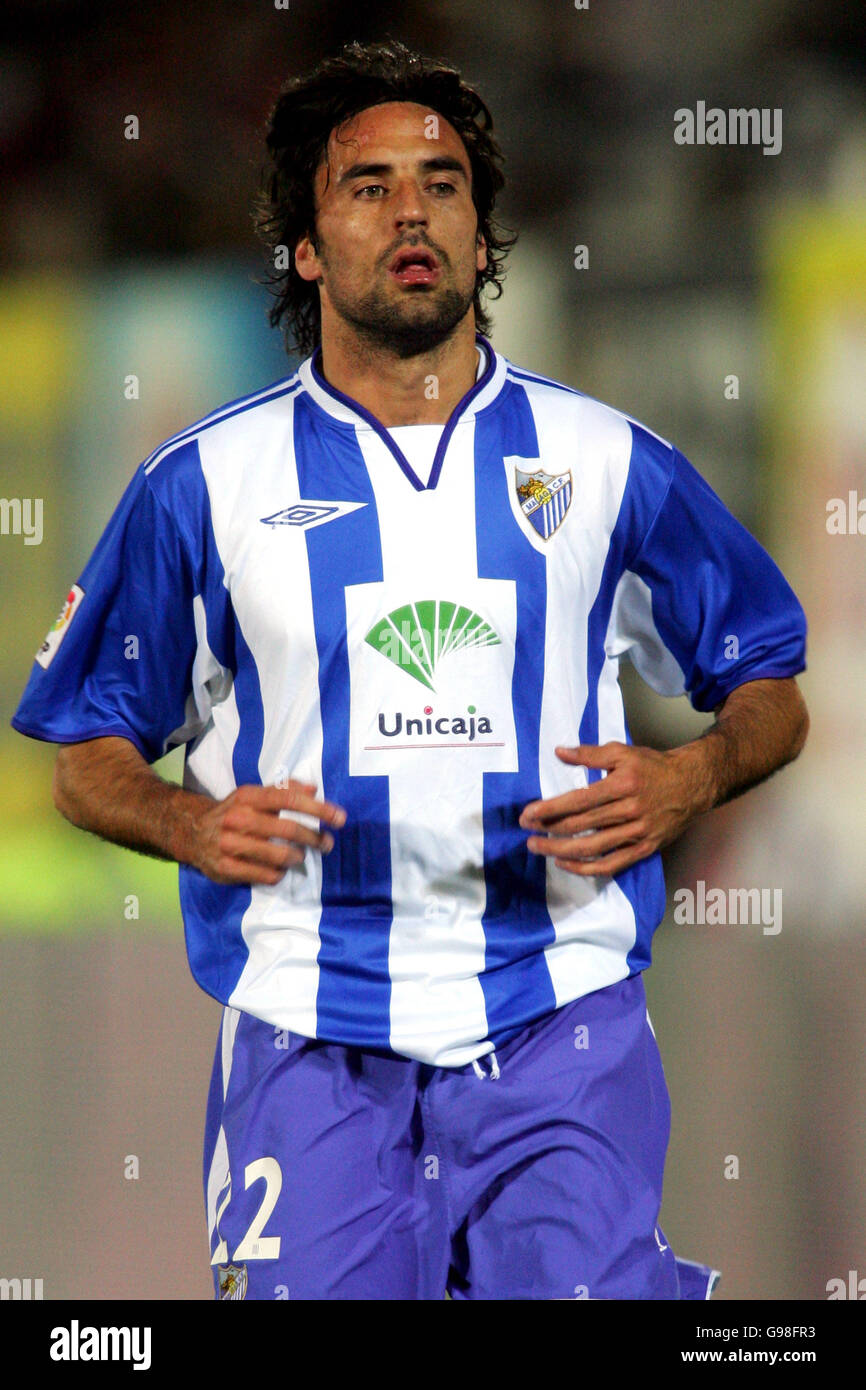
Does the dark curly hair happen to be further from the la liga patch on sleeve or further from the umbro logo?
the la liga patch on sleeve

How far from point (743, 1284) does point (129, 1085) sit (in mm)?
1262

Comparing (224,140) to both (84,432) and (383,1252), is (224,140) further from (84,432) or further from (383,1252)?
(383,1252)

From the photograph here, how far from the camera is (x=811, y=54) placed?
3.59m

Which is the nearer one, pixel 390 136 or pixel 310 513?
pixel 310 513

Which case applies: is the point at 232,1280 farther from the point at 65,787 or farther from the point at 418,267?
the point at 418,267

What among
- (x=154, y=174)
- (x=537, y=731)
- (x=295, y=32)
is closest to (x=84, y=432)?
(x=154, y=174)

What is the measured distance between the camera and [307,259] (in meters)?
1.90

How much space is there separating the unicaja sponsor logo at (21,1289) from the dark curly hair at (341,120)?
1.50 meters

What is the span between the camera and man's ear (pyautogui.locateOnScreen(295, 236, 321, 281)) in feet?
6.14

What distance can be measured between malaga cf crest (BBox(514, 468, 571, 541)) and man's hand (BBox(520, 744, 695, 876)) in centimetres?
29

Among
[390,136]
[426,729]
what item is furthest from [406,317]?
[426,729]

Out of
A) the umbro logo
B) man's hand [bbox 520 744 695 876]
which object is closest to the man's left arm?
man's hand [bbox 520 744 695 876]

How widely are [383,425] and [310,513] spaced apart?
14cm

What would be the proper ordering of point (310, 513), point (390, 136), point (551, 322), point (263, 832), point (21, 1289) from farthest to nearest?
point (551, 322)
point (21, 1289)
point (390, 136)
point (310, 513)
point (263, 832)
